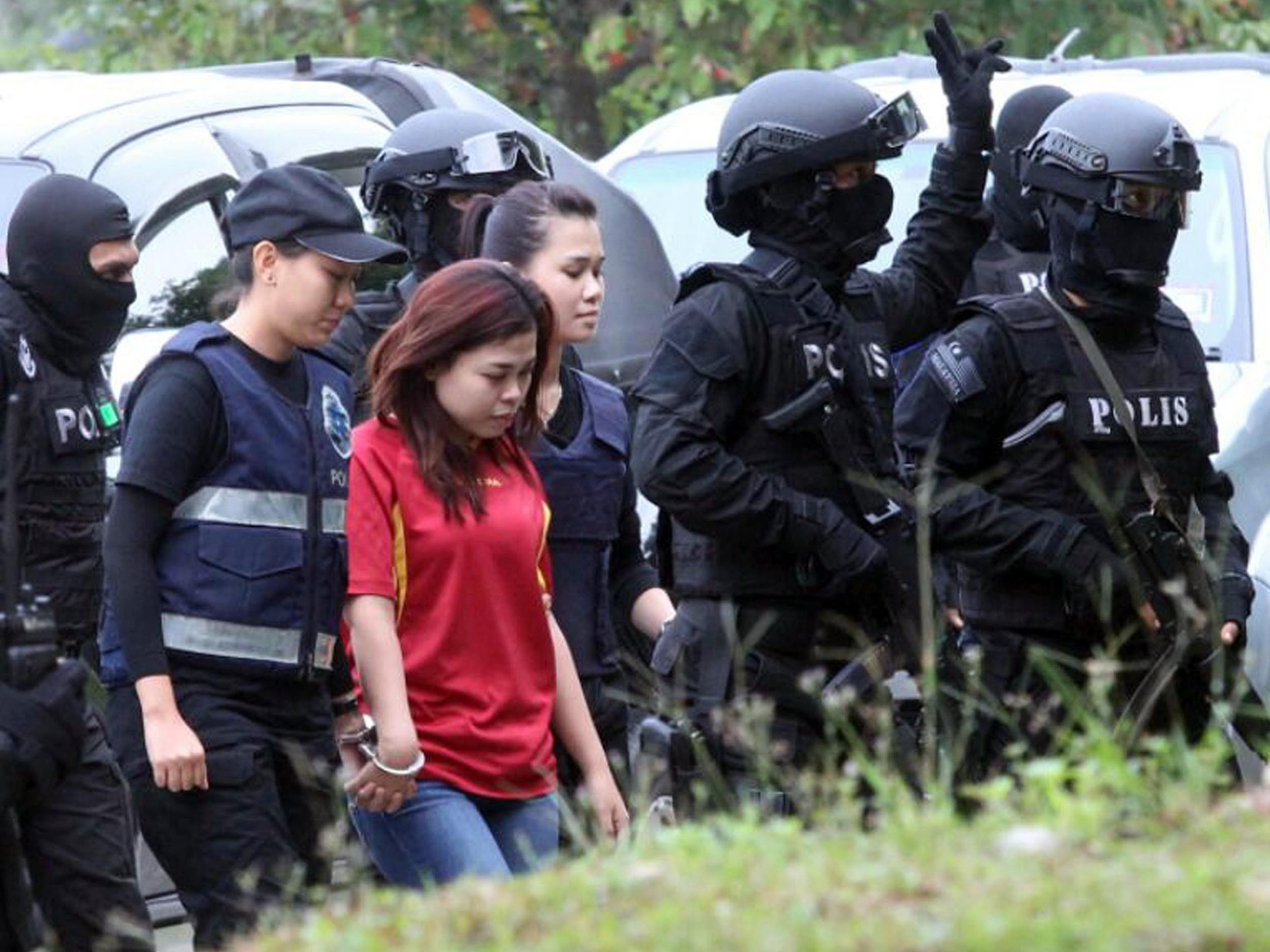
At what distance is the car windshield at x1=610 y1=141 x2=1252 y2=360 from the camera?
8.16 meters

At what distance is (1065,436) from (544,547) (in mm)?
1181

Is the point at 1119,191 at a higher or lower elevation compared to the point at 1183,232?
higher

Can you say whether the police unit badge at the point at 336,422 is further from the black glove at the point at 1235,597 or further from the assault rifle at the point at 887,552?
the black glove at the point at 1235,597

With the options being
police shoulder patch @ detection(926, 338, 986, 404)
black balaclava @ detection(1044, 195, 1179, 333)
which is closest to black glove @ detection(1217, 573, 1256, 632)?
black balaclava @ detection(1044, 195, 1179, 333)

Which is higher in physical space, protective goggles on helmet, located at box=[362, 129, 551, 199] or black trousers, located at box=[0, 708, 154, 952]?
protective goggles on helmet, located at box=[362, 129, 551, 199]

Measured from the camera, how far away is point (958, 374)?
5965mm

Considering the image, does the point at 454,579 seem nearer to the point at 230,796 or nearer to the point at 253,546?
the point at 253,546

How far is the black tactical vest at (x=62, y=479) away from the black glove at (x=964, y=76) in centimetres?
189

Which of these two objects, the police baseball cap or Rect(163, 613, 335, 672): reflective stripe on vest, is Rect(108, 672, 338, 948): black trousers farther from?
the police baseball cap

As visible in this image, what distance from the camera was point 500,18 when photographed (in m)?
14.3

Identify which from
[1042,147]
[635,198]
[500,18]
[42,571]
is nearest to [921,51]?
[500,18]

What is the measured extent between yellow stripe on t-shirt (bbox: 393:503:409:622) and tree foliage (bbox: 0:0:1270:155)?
803 centimetres

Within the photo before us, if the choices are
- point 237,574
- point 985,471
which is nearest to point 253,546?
point 237,574

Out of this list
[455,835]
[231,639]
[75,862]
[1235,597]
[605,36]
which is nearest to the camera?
[455,835]
